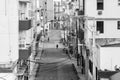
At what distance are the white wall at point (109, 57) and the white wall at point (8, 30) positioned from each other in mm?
5343

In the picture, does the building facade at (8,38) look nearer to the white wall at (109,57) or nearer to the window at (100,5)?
the white wall at (109,57)

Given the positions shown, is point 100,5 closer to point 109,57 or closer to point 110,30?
point 110,30

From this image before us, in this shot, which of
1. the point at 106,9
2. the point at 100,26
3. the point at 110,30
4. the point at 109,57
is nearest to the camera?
the point at 109,57

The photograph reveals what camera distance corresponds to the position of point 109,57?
23.8 m

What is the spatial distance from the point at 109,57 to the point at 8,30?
6168 mm

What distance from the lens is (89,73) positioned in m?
32.3

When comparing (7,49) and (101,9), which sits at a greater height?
(101,9)

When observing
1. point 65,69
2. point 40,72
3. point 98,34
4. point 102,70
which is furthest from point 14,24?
point 65,69

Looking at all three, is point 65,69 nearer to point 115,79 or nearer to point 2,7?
point 2,7

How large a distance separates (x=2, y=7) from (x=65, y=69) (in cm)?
2143

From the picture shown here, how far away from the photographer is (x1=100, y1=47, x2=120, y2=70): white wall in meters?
23.7

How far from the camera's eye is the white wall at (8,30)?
23906mm

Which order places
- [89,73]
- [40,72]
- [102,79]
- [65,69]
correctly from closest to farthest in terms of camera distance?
[102,79], [89,73], [40,72], [65,69]

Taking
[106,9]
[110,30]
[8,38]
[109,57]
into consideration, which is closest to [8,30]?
[8,38]
